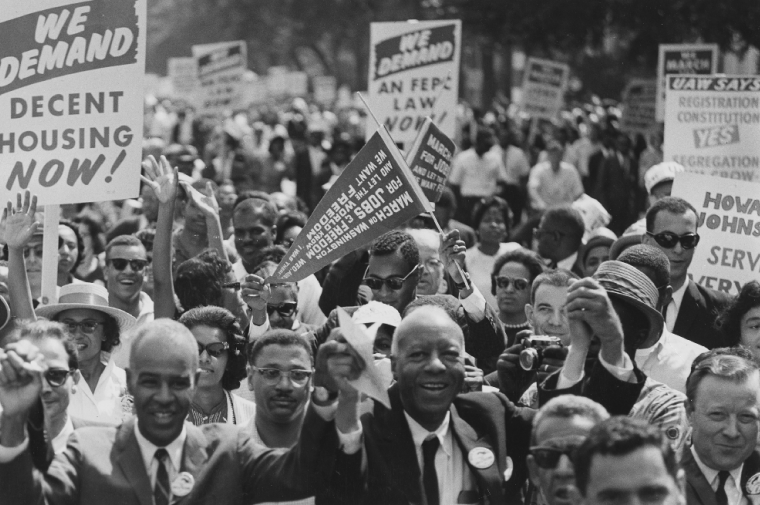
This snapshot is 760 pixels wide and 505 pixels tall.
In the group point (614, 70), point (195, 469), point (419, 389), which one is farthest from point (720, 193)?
point (614, 70)

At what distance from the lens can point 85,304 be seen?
22.1ft

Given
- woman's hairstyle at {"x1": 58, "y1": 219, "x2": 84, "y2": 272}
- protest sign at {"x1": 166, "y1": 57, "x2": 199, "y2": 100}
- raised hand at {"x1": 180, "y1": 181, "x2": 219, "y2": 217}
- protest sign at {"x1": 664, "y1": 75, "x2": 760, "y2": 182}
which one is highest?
protest sign at {"x1": 166, "y1": 57, "x2": 199, "y2": 100}

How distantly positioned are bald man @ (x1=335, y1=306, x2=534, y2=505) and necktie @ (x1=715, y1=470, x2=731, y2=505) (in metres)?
0.68

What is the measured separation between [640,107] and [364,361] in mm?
16704

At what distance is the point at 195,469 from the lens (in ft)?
15.0

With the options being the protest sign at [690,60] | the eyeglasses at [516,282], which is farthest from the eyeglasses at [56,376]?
the protest sign at [690,60]

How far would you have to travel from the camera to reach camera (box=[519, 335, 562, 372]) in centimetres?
549

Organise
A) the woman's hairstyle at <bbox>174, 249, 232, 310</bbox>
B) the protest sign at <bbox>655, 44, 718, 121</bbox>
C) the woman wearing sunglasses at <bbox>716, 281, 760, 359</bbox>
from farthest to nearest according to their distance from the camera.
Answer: the protest sign at <bbox>655, 44, 718, 121</bbox> < the woman's hairstyle at <bbox>174, 249, 232, 310</bbox> < the woman wearing sunglasses at <bbox>716, 281, 760, 359</bbox>

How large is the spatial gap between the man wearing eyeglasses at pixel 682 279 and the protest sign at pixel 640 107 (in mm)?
12277

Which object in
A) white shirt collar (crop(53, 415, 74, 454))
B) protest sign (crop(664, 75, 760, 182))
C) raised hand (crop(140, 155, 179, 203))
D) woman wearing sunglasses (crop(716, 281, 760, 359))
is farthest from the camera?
protest sign (crop(664, 75, 760, 182))

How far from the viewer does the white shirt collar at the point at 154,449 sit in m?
4.58

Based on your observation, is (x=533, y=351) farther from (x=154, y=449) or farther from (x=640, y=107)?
(x=640, y=107)

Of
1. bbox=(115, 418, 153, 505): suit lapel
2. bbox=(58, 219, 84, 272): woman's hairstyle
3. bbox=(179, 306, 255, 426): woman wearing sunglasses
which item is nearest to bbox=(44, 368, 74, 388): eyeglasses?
bbox=(115, 418, 153, 505): suit lapel

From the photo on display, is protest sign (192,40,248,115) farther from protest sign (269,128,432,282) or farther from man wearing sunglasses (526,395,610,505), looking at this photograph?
man wearing sunglasses (526,395,610,505)
